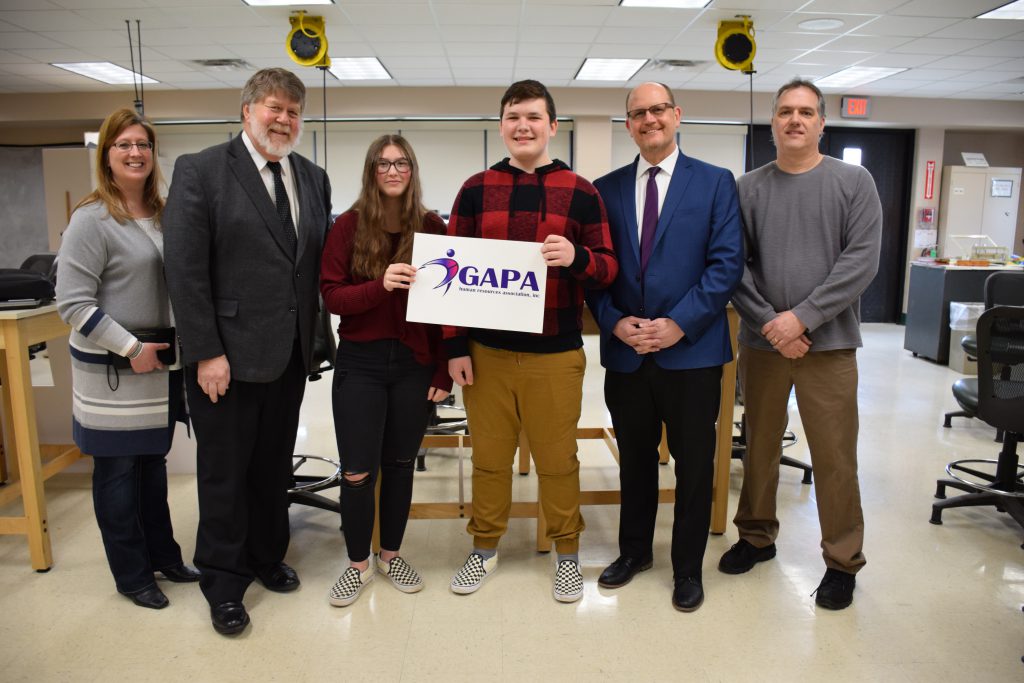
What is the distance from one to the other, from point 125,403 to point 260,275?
2.15 feet

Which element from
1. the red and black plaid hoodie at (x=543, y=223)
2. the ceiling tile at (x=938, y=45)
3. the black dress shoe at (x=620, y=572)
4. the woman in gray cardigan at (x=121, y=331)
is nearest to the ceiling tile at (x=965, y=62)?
the ceiling tile at (x=938, y=45)

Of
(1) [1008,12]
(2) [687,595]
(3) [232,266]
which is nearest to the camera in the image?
(3) [232,266]

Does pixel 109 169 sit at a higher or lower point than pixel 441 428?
higher

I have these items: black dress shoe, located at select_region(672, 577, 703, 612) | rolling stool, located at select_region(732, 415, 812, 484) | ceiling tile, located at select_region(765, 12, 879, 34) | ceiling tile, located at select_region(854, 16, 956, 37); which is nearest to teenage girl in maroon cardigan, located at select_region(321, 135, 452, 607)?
black dress shoe, located at select_region(672, 577, 703, 612)

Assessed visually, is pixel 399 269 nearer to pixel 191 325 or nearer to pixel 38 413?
pixel 191 325

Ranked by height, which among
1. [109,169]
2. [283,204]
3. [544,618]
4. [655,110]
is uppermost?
[655,110]

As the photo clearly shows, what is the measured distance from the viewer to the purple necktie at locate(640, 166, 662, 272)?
6.99 feet

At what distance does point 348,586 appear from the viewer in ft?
7.27

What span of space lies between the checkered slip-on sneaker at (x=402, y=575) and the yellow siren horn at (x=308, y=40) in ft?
15.5

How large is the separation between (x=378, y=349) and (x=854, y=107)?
8.74 metres

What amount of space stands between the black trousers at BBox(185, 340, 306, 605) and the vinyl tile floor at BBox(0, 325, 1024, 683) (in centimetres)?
21

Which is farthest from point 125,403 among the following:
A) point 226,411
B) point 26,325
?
point 26,325

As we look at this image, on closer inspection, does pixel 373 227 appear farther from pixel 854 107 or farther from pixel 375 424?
pixel 854 107

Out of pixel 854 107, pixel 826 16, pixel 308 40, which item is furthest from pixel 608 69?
pixel 854 107
